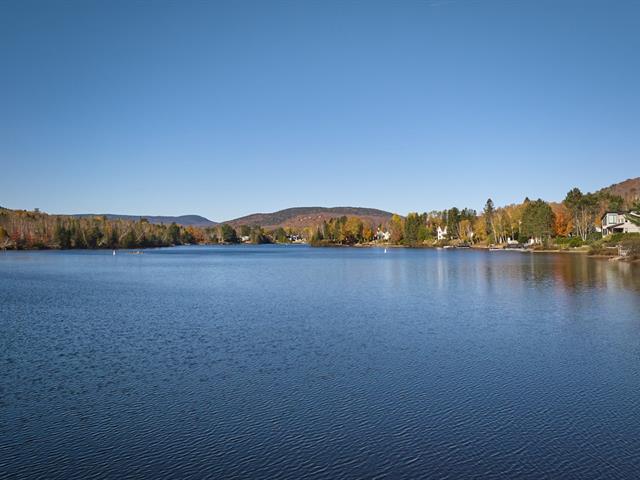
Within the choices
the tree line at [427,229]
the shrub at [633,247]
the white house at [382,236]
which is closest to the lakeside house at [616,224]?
the tree line at [427,229]

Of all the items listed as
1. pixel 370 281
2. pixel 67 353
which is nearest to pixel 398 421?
pixel 67 353

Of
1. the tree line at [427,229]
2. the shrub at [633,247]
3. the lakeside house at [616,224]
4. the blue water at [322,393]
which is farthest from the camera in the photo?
the tree line at [427,229]

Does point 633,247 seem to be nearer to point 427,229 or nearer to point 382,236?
point 427,229

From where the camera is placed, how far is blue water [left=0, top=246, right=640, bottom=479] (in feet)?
25.3

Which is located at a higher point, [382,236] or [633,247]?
→ [382,236]

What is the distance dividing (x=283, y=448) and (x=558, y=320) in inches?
597

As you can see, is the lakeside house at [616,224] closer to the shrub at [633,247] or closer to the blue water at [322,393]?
the shrub at [633,247]

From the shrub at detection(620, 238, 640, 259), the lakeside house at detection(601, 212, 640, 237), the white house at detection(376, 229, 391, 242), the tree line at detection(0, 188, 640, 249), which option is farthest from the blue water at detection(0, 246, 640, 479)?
the white house at detection(376, 229, 391, 242)

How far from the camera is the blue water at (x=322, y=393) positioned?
772 centimetres

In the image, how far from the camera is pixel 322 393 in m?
10.9

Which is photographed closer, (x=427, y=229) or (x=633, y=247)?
(x=633, y=247)

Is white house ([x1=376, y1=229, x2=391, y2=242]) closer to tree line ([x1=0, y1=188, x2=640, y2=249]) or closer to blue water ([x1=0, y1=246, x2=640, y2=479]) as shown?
tree line ([x1=0, y1=188, x2=640, y2=249])

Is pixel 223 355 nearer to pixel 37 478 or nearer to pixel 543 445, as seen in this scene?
pixel 37 478

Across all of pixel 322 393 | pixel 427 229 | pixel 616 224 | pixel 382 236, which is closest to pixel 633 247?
pixel 616 224
